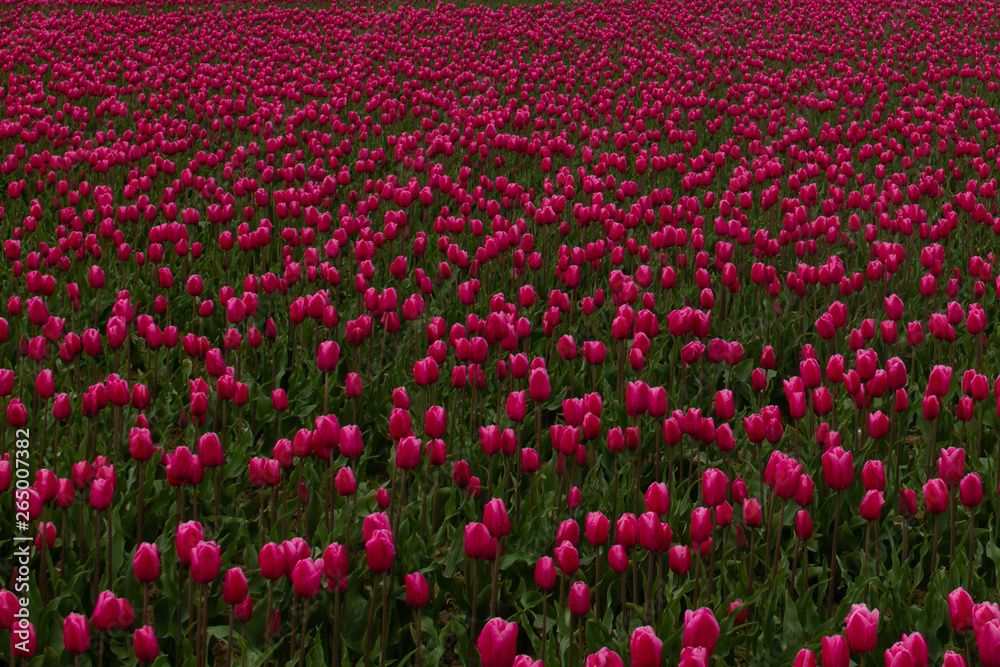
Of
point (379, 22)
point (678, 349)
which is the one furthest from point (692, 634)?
point (379, 22)

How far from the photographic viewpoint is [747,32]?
59.5 feet

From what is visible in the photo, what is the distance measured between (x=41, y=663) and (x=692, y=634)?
6.79 feet

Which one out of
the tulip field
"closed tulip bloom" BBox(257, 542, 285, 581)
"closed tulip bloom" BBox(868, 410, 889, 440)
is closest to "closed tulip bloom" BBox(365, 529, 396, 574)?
the tulip field

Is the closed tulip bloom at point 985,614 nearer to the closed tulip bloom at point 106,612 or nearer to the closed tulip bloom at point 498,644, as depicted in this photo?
the closed tulip bloom at point 498,644

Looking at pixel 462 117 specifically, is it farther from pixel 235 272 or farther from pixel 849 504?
pixel 849 504

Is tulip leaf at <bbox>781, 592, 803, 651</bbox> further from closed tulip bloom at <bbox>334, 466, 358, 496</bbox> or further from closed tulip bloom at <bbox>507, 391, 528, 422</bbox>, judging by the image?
closed tulip bloom at <bbox>334, 466, 358, 496</bbox>

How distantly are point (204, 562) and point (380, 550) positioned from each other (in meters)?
0.48

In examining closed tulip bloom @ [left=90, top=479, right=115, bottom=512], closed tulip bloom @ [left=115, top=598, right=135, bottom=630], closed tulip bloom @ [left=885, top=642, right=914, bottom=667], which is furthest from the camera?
closed tulip bloom @ [left=90, top=479, right=115, bottom=512]

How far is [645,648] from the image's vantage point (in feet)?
7.43

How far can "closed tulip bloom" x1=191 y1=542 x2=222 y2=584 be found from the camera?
265 cm

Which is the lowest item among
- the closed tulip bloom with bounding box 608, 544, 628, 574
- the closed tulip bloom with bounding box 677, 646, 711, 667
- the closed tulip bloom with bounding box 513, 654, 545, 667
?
the closed tulip bloom with bounding box 608, 544, 628, 574

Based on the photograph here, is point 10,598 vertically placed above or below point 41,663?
above

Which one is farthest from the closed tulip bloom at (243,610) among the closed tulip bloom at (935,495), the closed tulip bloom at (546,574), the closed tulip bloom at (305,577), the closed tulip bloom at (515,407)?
the closed tulip bloom at (935,495)

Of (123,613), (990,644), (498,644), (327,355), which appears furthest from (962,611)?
(327,355)
